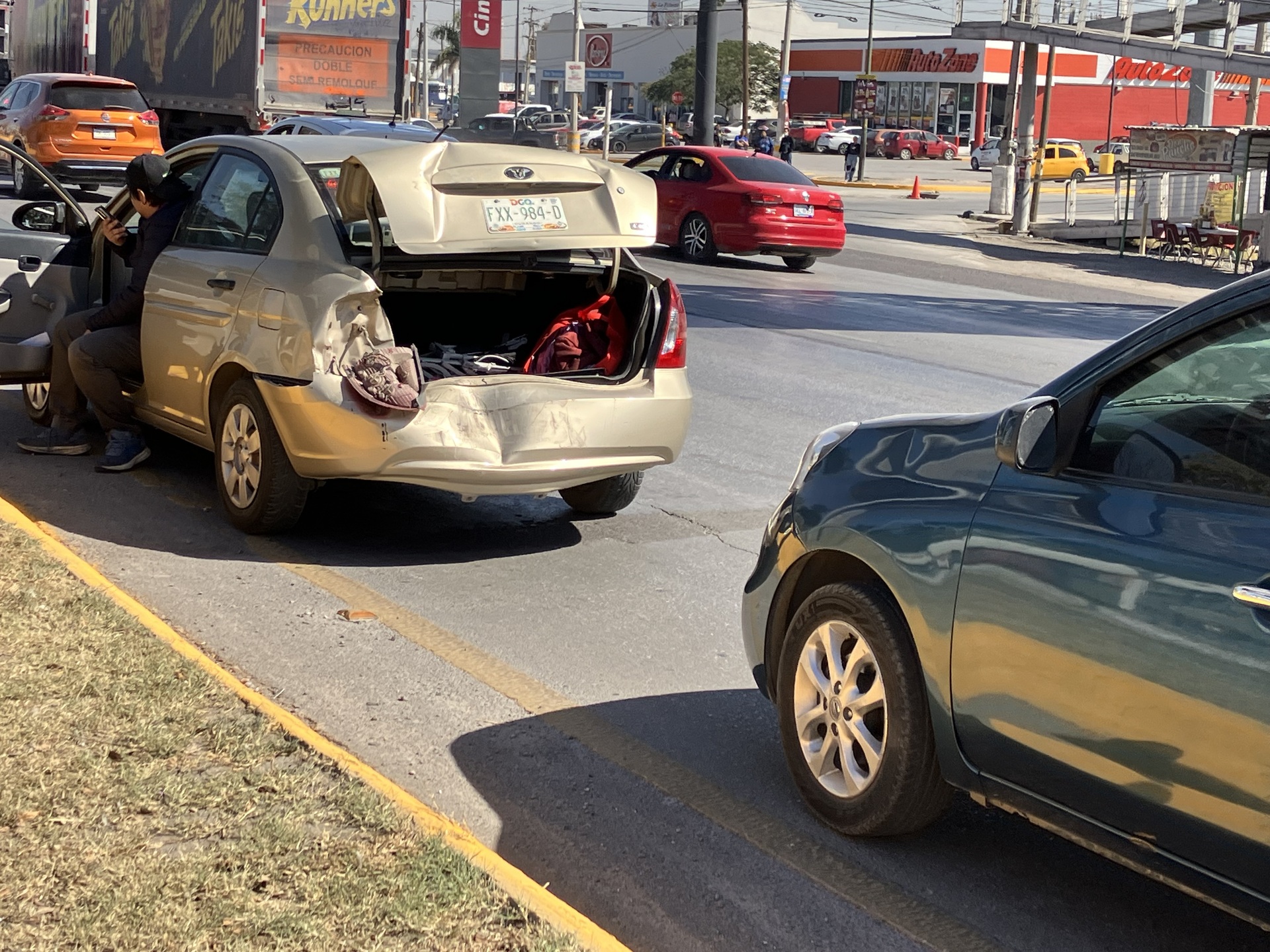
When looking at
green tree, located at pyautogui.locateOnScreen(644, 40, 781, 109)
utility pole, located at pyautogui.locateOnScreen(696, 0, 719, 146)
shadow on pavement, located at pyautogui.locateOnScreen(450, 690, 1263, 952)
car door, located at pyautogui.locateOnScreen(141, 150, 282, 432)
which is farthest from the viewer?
green tree, located at pyautogui.locateOnScreen(644, 40, 781, 109)

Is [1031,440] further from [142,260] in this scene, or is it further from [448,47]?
[448,47]

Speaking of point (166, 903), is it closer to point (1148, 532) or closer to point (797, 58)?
point (1148, 532)

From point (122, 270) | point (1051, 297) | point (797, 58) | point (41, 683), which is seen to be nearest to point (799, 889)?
point (41, 683)

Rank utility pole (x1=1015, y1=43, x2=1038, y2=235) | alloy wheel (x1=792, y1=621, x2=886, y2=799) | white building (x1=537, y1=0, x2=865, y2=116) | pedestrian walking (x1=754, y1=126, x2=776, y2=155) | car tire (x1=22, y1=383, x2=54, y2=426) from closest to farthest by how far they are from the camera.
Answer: alloy wheel (x1=792, y1=621, x2=886, y2=799) → car tire (x1=22, y1=383, x2=54, y2=426) → utility pole (x1=1015, y1=43, x2=1038, y2=235) → pedestrian walking (x1=754, y1=126, x2=776, y2=155) → white building (x1=537, y1=0, x2=865, y2=116)

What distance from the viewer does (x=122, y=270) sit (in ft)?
28.6

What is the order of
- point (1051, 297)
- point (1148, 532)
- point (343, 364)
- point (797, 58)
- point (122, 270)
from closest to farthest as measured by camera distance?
point (1148, 532) → point (343, 364) → point (122, 270) → point (1051, 297) → point (797, 58)

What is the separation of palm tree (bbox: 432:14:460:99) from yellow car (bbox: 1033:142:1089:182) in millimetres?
66953

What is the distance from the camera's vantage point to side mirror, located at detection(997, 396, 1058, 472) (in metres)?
3.61

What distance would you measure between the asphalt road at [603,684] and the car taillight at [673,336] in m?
0.84

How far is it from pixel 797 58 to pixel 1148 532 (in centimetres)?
9596

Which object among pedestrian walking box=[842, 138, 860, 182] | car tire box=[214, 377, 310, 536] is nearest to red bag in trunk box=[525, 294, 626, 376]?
car tire box=[214, 377, 310, 536]

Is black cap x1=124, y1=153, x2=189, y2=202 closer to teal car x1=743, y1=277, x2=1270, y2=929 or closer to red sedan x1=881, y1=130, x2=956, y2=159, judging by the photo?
teal car x1=743, y1=277, x2=1270, y2=929

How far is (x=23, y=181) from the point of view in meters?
13.6

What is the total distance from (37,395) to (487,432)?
3.57 meters
